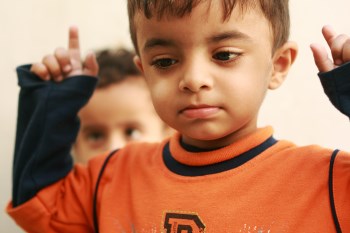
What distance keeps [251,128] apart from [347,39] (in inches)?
9.1

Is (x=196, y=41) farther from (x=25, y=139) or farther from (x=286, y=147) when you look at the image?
(x=25, y=139)

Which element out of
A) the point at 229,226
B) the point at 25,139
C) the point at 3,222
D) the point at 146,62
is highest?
the point at 146,62

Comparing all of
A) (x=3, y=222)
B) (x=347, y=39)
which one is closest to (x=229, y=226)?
(x=347, y=39)

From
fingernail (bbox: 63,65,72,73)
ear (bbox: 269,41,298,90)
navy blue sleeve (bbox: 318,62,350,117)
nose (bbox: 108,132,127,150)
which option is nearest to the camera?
navy blue sleeve (bbox: 318,62,350,117)

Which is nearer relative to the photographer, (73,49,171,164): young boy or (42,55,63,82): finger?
(42,55,63,82): finger

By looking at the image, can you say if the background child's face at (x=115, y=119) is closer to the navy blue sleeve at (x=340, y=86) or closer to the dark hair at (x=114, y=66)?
the dark hair at (x=114, y=66)

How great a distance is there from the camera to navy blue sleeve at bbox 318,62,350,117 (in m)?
0.74

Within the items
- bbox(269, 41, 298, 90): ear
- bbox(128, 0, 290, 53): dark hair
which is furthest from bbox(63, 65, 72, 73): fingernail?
bbox(269, 41, 298, 90): ear

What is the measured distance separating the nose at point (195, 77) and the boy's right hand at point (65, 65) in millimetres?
308

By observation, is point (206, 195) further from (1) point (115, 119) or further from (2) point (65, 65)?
(1) point (115, 119)

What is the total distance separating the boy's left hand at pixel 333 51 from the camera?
763 mm

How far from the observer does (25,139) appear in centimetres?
94

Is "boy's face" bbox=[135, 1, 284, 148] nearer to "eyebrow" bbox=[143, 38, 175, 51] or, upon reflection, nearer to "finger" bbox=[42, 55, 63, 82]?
"eyebrow" bbox=[143, 38, 175, 51]

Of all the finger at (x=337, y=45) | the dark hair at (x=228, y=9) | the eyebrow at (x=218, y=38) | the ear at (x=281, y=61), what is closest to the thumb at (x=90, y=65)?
the dark hair at (x=228, y=9)
